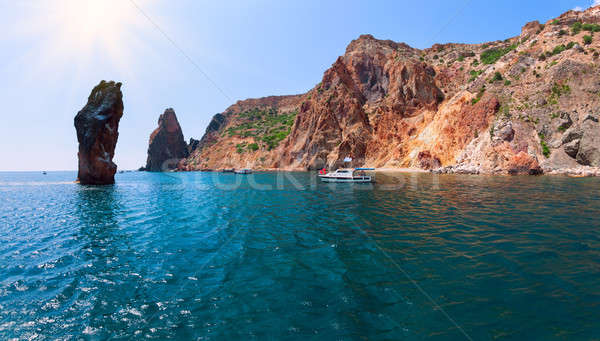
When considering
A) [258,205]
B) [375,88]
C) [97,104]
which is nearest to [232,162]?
[375,88]

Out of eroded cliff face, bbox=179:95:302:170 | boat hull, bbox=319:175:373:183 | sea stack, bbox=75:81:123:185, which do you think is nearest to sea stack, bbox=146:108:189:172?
eroded cliff face, bbox=179:95:302:170

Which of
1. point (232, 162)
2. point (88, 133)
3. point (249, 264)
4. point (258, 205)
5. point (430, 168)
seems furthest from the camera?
point (232, 162)

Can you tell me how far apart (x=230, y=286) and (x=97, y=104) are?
62.2 m

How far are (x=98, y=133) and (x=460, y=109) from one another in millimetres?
88014

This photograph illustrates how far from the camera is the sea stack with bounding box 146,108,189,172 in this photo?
603ft

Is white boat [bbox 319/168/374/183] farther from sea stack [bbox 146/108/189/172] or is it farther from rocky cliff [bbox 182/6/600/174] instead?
sea stack [bbox 146/108/189/172]

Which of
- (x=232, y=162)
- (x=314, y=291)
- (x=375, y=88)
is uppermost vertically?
(x=375, y=88)

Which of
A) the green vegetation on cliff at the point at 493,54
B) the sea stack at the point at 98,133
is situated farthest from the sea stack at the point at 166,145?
the green vegetation on cliff at the point at 493,54

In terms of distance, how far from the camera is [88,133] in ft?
168

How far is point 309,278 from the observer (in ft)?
28.7

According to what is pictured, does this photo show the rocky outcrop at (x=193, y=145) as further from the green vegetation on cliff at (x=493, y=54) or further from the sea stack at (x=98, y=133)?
the green vegetation on cliff at (x=493, y=54)

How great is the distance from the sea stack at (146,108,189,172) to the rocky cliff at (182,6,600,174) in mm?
54493

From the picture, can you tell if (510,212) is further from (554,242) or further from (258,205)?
(258,205)

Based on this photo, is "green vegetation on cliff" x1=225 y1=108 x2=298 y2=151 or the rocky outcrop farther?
the rocky outcrop
